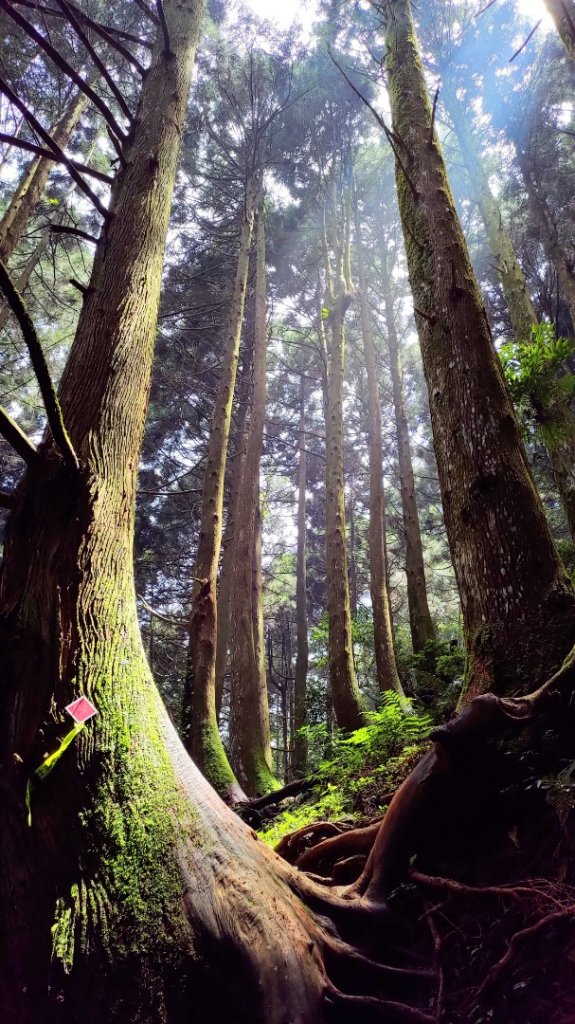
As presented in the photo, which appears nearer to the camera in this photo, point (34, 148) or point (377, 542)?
point (34, 148)

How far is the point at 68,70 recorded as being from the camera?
9.07ft

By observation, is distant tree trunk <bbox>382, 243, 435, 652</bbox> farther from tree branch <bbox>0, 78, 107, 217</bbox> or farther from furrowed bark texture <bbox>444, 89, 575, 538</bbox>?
tree branch <bbox>0, 78, 107, 217</bbox>

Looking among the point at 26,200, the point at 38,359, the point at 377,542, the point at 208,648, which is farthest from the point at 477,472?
the point at 26,200

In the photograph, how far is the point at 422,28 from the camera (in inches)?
532

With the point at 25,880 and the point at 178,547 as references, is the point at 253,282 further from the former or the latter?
the point at 25,880

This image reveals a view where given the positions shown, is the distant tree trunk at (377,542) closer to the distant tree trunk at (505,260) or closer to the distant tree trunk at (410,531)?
the distant tree trunk at (410,531)

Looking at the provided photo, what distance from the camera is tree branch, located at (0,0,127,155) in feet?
7.36

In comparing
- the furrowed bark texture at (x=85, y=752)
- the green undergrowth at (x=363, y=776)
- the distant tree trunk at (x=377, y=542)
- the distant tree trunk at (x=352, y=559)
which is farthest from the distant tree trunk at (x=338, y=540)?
the distant tree trunk at (x=352, y=559)

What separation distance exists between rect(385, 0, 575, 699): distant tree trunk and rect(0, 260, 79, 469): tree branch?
2059 millimetres

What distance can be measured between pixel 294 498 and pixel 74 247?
11703mm

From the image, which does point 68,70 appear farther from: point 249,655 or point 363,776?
point 249,655

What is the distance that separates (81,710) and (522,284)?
32.2 feet

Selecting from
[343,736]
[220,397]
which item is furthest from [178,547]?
[343,736]

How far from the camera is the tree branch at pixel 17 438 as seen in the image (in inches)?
64.9
